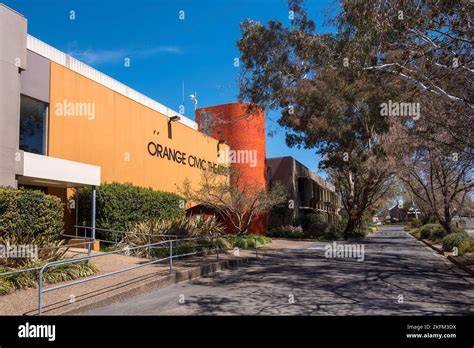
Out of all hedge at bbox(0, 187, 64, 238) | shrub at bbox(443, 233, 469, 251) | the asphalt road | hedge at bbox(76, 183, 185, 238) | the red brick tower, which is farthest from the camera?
the red brick tower

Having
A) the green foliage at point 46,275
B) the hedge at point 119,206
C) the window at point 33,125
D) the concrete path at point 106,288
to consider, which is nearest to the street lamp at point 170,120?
the hedge at point 119,206

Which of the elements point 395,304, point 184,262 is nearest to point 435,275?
point 395,304

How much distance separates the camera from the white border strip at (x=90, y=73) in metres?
16.4

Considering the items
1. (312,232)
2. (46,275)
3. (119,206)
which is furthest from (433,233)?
→ (46,275)

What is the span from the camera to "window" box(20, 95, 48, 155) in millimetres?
15195

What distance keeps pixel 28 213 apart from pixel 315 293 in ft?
26.7

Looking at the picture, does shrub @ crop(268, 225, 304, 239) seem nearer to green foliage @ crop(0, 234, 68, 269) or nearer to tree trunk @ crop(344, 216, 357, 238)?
tree trunk @ crop(344, 216, 357, 238)

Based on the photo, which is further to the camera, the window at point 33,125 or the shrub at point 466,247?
the shrub at point 466,247

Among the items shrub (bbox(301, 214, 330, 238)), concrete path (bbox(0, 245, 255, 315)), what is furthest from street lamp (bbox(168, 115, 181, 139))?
shrub (bbox(301, 214, 330, 238))

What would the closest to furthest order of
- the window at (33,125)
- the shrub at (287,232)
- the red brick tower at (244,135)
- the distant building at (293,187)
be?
the window at (33,125) < the red brick tower at (244,135) < the shrub at (287,232) < the distant building at (293,187)

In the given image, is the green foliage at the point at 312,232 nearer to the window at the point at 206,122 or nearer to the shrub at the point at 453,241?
the window at the point at 206,122

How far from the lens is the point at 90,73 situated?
64.3 ft

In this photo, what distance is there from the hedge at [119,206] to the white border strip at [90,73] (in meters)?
5.09

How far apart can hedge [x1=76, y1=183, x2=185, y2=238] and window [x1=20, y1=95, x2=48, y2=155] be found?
257 cm
